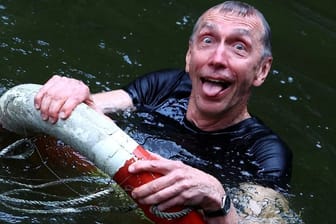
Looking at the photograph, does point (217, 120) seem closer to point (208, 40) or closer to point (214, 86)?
point (214, 86)

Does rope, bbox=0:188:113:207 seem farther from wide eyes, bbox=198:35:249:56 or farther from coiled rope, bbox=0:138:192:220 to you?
wide eyes, bbox=198:35:249:56

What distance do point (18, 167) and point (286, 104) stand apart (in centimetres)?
216

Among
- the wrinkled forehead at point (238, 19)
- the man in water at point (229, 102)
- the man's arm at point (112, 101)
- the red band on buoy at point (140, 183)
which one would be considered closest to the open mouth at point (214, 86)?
the man in water at point (229, 102)

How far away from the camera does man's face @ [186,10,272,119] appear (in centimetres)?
328

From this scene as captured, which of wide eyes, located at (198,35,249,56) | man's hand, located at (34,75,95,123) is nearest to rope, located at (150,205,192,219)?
man's hand, located at (34,75,95,123)

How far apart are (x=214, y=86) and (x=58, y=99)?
0.86 meters

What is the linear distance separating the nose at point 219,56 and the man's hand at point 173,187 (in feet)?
2.91

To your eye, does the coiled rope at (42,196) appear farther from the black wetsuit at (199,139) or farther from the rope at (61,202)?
the black wetsuit at (199,139)

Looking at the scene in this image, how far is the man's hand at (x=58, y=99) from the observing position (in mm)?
2721

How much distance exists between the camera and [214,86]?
3.30m

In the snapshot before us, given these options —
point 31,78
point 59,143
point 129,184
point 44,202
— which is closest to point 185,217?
point 129,184

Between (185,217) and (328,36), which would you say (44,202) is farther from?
(328,36)

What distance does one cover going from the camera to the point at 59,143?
3.22 meters

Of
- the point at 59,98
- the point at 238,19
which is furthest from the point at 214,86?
the point at 59,98
